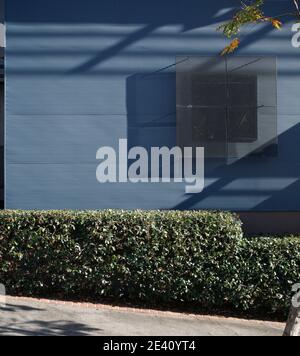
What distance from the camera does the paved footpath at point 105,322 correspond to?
22.4ft

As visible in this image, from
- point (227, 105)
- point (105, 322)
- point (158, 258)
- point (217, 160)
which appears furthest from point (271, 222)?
point (105, 322)

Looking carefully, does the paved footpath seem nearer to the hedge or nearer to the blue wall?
the hedge

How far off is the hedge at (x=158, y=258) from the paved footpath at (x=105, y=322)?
1.04ft

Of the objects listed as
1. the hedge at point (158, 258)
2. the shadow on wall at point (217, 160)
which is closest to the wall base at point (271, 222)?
the shadow on wall at point (217, 160)

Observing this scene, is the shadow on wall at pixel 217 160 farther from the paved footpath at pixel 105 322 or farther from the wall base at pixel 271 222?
the paved footpath at pixel 105 322

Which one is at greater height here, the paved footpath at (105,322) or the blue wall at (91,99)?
the blue wall at (91,99)

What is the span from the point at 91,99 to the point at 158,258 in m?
4.14

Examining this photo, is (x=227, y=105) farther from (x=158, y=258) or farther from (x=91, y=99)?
(x=158, y=258)

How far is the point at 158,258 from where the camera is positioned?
8047 mm

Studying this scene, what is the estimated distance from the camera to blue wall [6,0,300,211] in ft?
35.7

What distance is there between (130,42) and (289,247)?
524 centimetres

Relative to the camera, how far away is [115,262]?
8.08 meters
